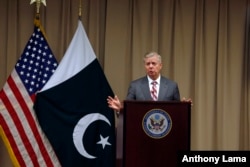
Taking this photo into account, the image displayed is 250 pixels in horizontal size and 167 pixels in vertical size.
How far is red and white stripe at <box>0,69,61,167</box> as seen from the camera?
3.95 metres

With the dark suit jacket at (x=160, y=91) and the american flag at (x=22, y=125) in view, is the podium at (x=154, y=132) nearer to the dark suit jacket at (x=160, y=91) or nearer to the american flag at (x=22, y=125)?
the dark suit jacket at (x=160, y=91)

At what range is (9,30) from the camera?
452 centimetres

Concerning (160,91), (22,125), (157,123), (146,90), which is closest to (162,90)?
(160,91)

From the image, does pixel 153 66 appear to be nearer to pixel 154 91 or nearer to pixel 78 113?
pixel 154 91

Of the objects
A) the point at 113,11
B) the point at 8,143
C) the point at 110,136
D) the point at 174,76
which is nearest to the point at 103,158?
the point at 110,136

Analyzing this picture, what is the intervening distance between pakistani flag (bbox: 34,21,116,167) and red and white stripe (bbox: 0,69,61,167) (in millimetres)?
80

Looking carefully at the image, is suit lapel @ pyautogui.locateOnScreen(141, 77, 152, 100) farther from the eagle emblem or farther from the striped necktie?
the eagle emblem

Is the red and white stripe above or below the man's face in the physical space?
below

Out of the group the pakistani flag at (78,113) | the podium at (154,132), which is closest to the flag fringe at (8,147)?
the pakistani flag at (78,113)

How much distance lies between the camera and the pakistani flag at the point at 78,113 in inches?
156

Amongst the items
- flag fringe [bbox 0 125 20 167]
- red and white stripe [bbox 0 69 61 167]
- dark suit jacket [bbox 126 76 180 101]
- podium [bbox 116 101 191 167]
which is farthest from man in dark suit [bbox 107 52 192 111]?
flag fringe [bbox 0 125 20 167]

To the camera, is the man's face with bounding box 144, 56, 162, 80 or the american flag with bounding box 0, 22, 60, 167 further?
the american flag with bounding box 0, 22, 60, 167

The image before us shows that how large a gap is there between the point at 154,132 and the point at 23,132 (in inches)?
57.3

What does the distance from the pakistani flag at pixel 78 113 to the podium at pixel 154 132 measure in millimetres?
902
